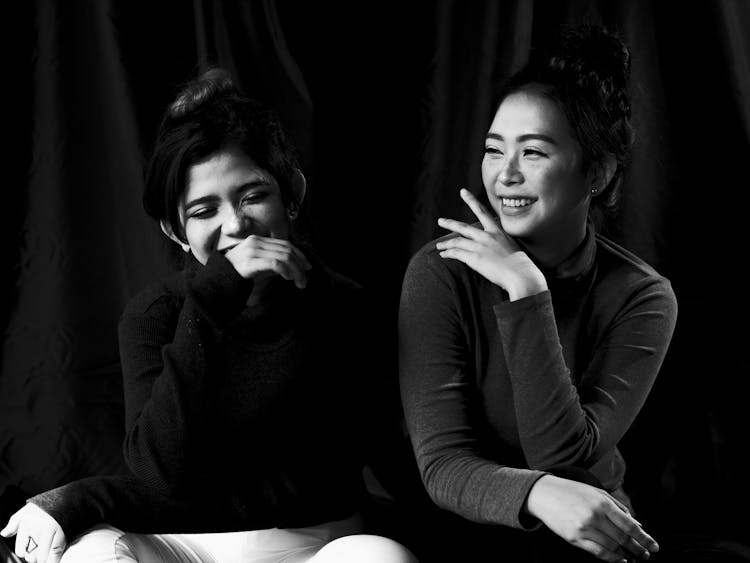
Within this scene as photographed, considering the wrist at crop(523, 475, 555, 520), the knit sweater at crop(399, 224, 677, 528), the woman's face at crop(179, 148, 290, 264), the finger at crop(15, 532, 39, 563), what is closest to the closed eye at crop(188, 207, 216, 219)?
the woman's face at crop(179, 148, 290, 264)

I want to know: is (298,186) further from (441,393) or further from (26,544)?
(26,544)

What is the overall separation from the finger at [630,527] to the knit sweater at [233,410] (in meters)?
0.47

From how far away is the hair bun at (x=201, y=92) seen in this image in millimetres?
1635

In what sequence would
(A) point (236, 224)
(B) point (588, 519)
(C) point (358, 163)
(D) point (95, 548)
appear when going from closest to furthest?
(B) point (588, 519)
(D) point (95, 548)
(A) point (236, 224)
(C) point (358, 163)

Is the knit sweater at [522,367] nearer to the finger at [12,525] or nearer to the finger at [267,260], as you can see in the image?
the finger at [267,260]

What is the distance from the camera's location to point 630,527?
1350 millimetres

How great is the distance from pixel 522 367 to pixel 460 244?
0.21 meters

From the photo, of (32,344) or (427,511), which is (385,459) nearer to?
(427,511)

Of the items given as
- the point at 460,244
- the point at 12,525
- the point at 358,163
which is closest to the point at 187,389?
the point at 12,525

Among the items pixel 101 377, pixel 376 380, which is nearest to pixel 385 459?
pixel 376 380

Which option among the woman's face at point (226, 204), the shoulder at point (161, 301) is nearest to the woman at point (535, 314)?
the woman's face at point (226, 204)

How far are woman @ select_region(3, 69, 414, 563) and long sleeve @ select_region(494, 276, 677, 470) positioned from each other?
275mm

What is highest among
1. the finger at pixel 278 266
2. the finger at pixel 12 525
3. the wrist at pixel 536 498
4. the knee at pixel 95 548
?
the finger at pixel 278 266

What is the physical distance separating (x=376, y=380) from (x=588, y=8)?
1012 mm
